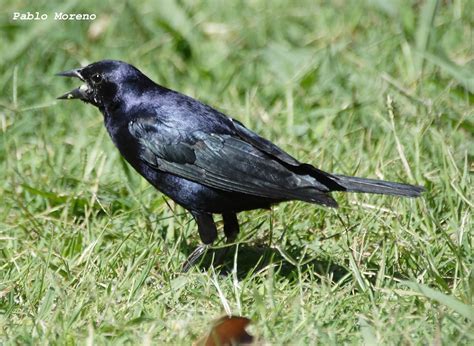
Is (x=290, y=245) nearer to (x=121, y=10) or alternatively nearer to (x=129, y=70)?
(x=129, y=70)

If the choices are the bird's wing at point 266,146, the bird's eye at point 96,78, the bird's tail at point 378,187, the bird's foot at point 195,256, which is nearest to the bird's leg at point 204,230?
the bird's foot at point 195,256

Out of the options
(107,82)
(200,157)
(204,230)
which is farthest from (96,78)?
(204,230)

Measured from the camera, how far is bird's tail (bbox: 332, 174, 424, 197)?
4359 millimetres

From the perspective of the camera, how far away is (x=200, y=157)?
468 cm

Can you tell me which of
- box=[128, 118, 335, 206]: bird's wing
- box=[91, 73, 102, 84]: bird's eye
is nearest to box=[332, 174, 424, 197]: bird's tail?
box=[128, 118, 335, 206]: bird's wing

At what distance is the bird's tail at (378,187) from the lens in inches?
172

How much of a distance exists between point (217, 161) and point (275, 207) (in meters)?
0.56

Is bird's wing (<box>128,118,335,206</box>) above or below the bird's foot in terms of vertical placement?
above

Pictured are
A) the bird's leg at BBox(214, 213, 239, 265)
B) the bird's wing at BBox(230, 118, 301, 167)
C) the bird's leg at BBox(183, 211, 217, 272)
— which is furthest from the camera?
the bird's leg at BBox(214, 213, 239, 265)

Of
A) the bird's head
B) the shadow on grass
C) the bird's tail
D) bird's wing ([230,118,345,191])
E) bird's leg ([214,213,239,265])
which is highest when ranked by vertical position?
the bird's head

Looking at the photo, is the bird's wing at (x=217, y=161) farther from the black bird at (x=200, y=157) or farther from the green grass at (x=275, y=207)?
the green grass at (x=275, y=207)

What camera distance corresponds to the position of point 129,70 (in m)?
5.03

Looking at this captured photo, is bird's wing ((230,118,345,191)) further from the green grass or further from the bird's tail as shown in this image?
the green grass

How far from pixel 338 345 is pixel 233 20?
419 cm
